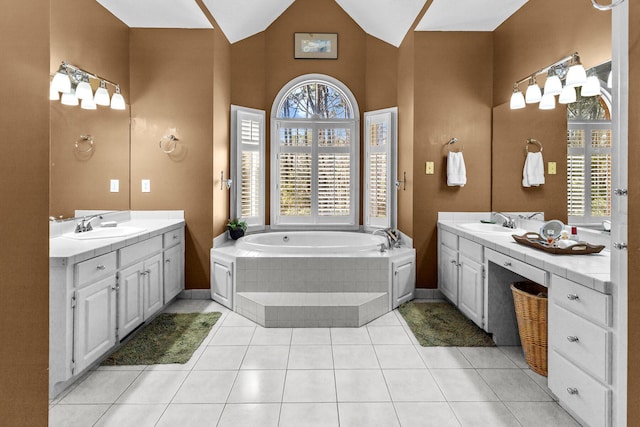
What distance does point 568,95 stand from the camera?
106 inches

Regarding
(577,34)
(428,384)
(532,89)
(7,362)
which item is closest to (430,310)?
(428,384)

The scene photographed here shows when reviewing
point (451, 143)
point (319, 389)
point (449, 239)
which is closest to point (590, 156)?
point (449, 239)

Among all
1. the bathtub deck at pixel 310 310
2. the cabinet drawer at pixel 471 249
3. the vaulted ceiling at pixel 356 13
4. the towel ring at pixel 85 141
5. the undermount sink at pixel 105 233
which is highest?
the vaulted ceiling at pixel 356 13

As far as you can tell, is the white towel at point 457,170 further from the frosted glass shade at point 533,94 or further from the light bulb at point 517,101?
the frosted glass shade at point 533,94

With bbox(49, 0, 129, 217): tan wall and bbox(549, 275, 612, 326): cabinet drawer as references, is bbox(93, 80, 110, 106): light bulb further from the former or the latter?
bbox(549, 275, 612, 326): cabinet drawer

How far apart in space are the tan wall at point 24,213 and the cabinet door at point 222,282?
2.68 metres

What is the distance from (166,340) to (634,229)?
9.45 feet

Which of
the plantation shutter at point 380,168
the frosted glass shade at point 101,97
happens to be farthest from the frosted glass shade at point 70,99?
the plantation shutter at point 380,168

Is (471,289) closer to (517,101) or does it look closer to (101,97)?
(517,101)

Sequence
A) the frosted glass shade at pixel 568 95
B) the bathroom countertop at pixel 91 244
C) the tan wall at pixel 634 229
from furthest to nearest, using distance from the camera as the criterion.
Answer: the frosted glass shade at pixel 568 95, the bathroom countertop at pixel 91 244, the tan wall at pixel 634 229

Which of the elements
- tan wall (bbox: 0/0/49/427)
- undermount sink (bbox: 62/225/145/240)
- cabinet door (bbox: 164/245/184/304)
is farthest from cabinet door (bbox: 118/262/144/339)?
tan wall (bbox: 0/0/49/427)

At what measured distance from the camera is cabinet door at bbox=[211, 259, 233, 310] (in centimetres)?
357

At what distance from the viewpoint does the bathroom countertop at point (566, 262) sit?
5.65 feet

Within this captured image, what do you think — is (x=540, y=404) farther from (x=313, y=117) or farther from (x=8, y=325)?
(x=313, y=117)
